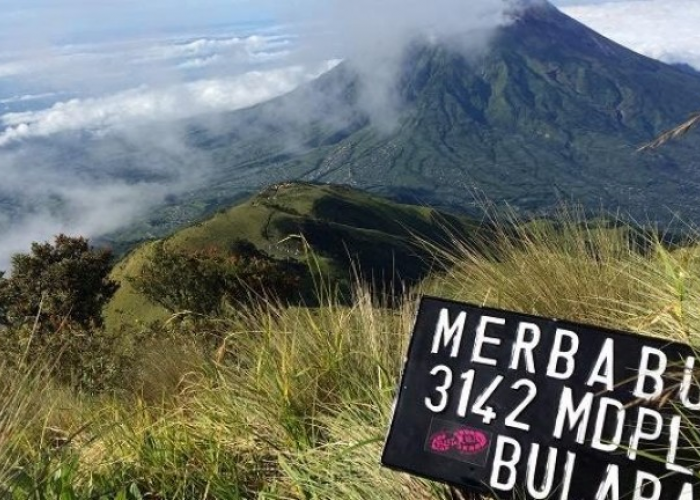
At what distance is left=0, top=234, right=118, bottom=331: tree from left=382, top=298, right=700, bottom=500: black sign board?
25954 mm

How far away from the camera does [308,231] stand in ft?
365

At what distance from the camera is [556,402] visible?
10.3 feet

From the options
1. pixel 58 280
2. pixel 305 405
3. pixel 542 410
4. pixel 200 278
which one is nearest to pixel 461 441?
pixel 542 410

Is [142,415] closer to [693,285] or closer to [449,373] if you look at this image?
[449,373]

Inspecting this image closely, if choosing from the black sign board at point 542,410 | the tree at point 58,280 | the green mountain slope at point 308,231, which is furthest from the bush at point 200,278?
the green mountain slope at point 308,231

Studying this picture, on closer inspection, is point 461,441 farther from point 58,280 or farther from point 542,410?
point 58,280

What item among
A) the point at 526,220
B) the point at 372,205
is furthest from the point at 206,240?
the point at 526,220

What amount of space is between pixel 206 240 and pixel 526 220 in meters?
95.8

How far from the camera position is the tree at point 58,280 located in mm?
27781

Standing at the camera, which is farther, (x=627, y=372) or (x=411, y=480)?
(x=411, y=480)

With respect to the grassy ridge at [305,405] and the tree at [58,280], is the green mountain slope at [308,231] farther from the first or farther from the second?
the grassy ridge at [305,405]

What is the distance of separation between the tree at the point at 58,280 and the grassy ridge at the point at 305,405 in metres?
23.8

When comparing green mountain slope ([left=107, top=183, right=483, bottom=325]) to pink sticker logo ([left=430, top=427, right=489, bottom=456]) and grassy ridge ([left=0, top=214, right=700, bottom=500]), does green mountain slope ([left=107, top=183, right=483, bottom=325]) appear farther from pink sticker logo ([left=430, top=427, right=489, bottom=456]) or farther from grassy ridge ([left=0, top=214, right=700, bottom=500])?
pink sticker logo ([left=430, top=427, right=489, bottom=456])

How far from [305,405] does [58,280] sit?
87.3 feet
